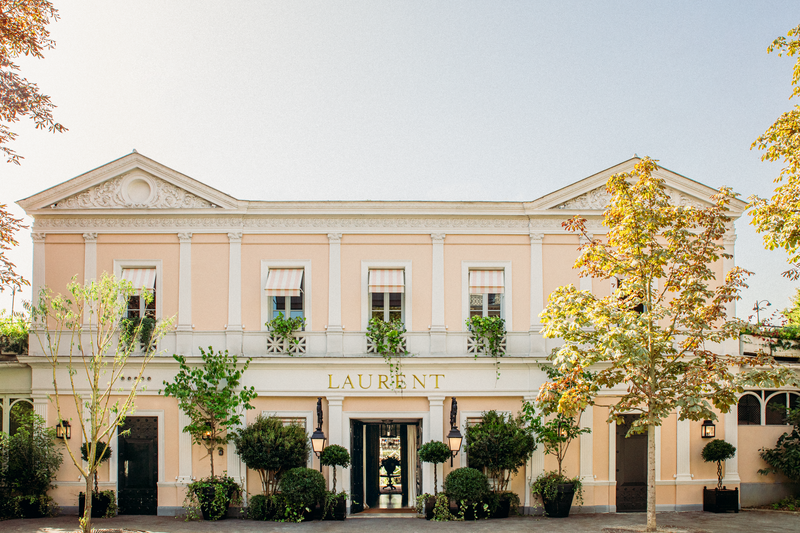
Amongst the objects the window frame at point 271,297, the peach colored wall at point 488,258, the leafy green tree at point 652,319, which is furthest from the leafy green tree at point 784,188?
the window frame at point 271,297

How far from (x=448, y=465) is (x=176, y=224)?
8599mm

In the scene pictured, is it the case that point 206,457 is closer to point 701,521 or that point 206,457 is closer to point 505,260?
point 505,260

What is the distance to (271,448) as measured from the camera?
14.0 metres

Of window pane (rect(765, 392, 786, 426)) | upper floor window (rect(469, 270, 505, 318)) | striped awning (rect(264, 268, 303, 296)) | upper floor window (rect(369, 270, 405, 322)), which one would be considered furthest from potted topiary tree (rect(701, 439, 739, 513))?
striped awning (rect(264, 268, 303, 296))

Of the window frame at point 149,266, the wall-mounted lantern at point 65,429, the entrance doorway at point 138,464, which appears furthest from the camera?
the window frame at point 149,266

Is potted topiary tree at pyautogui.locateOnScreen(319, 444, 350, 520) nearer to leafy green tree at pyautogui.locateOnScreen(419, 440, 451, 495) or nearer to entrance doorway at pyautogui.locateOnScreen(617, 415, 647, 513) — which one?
leafy green tree at pyautogui.locateOnScreen(419, 440, 451, 495)

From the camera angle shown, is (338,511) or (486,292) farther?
(486,292)

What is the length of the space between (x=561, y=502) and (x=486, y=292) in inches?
196

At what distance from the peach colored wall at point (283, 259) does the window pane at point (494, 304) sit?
11.7 ft

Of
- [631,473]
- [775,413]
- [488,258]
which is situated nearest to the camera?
[631,473]

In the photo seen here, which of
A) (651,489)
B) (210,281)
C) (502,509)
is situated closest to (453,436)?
(502,509)

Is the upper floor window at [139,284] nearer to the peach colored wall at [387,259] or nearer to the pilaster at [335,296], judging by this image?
the pilaster at [335,296]

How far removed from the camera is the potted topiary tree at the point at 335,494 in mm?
14008

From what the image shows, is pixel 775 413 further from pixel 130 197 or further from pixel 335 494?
pixel 130 197
